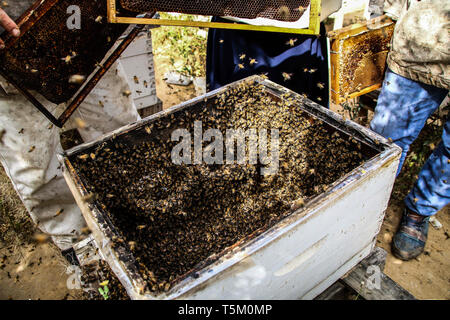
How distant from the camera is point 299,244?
49.9 inches

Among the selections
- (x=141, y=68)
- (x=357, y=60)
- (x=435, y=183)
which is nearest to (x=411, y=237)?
(x=435, y=183)

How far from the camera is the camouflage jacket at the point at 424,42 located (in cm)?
184

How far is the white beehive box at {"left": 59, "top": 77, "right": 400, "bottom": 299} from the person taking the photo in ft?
3.53

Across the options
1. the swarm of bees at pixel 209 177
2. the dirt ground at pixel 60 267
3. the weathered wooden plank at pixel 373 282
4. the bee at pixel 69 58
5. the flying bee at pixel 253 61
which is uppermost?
the bee at pixel 69 58

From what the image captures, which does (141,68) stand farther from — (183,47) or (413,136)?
(413,136)

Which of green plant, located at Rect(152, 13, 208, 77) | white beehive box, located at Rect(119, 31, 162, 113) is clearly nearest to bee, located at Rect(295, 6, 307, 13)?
white beehive box, located at Rect(119, 31, 162, 113)

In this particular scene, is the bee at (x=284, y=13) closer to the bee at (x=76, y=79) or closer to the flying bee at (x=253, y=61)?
the flying bee at (x=253, y=61)

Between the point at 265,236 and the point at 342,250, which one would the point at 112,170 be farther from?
the point at 342,250

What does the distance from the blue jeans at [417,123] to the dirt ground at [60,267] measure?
42 cm

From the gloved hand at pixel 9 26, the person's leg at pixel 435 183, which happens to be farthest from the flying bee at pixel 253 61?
the gloved hand at pixel 9 26
